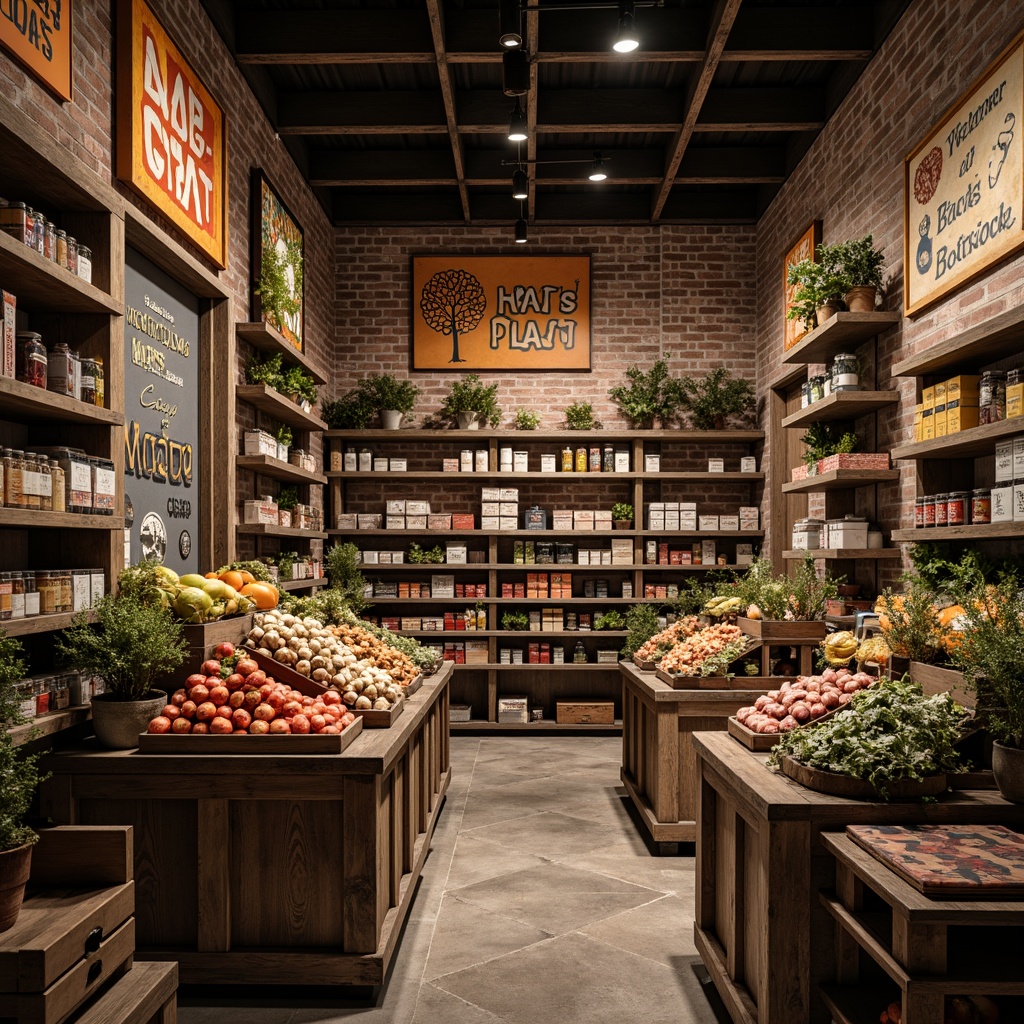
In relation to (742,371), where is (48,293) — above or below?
below

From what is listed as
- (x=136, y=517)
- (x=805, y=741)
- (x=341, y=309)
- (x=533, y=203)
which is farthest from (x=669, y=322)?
(x=805, y=741)

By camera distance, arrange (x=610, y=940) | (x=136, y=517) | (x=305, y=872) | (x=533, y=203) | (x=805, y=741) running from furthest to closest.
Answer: (x=533, y=203)
(x=136, y=517)
(x=610, y=940)
(x=305, y=872)
(x=805, y=741)

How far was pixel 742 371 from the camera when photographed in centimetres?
829

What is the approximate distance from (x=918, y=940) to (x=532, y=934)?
2023 mm

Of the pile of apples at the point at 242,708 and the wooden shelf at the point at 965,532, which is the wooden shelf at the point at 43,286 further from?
the wooden shelf at the point at 965,532

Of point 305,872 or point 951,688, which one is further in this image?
point 305,872

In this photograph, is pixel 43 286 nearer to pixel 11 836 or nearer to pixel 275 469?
pixel 11 836

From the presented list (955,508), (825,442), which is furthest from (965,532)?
(825,442)

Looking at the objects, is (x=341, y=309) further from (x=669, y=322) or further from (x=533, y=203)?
(x=669, y=322)

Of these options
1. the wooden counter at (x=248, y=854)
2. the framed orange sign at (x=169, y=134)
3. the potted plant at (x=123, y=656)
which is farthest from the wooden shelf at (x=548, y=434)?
the wooden counter at (x=248, y=854)

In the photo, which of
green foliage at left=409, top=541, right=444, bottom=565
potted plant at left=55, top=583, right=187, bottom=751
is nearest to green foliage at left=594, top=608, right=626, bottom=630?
green foliage at left=409, top=541, right=444, bottom=565

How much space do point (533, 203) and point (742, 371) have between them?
8.02ft

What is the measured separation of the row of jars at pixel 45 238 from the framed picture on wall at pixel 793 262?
4.57m

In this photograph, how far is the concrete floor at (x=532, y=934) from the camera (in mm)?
2957
